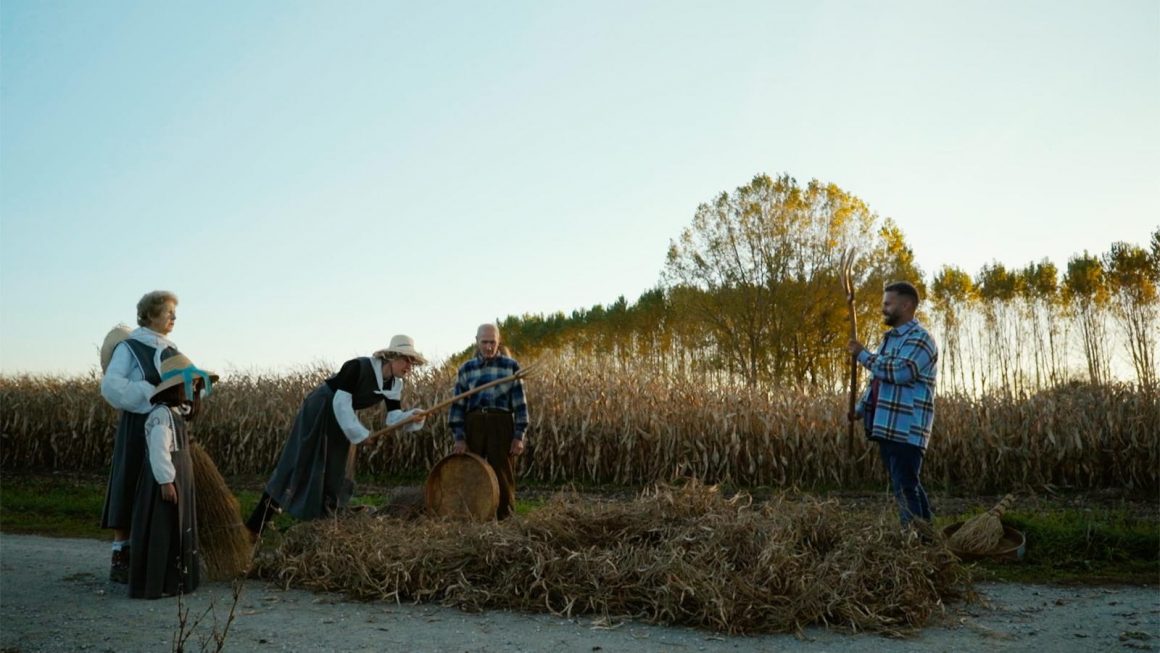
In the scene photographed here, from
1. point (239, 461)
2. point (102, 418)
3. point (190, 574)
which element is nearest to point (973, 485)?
point (190, 574)

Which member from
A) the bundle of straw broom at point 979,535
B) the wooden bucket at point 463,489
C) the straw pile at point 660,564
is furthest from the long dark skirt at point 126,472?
the bundle of straw broom at point 979,535

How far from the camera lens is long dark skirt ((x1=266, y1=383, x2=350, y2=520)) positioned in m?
7.20

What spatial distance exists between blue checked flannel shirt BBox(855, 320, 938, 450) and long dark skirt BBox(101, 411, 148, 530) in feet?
18.3

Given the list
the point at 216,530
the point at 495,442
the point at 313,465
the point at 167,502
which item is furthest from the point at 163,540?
the point at 495,442

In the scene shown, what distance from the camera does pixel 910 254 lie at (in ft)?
101

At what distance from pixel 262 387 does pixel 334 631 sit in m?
14.3

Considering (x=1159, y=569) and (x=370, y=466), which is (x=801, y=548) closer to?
(x=1159, y=569)

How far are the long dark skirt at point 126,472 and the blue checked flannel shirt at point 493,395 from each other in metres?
3.07

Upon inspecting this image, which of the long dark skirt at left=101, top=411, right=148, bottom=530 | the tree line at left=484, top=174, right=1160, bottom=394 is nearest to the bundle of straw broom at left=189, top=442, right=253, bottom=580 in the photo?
the long dark skirt at left=101, top=411, right=148, bottom=530

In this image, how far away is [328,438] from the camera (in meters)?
7.29

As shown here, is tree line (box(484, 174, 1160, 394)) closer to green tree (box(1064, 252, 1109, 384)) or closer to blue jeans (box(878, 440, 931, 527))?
green tree (box(1064, 252, 1109, 384))

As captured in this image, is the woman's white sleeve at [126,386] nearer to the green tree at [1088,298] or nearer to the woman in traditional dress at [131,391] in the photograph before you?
the woman in traditional dress at [131,391]

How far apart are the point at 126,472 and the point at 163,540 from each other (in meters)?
0.63

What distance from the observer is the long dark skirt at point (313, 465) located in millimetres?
7195
